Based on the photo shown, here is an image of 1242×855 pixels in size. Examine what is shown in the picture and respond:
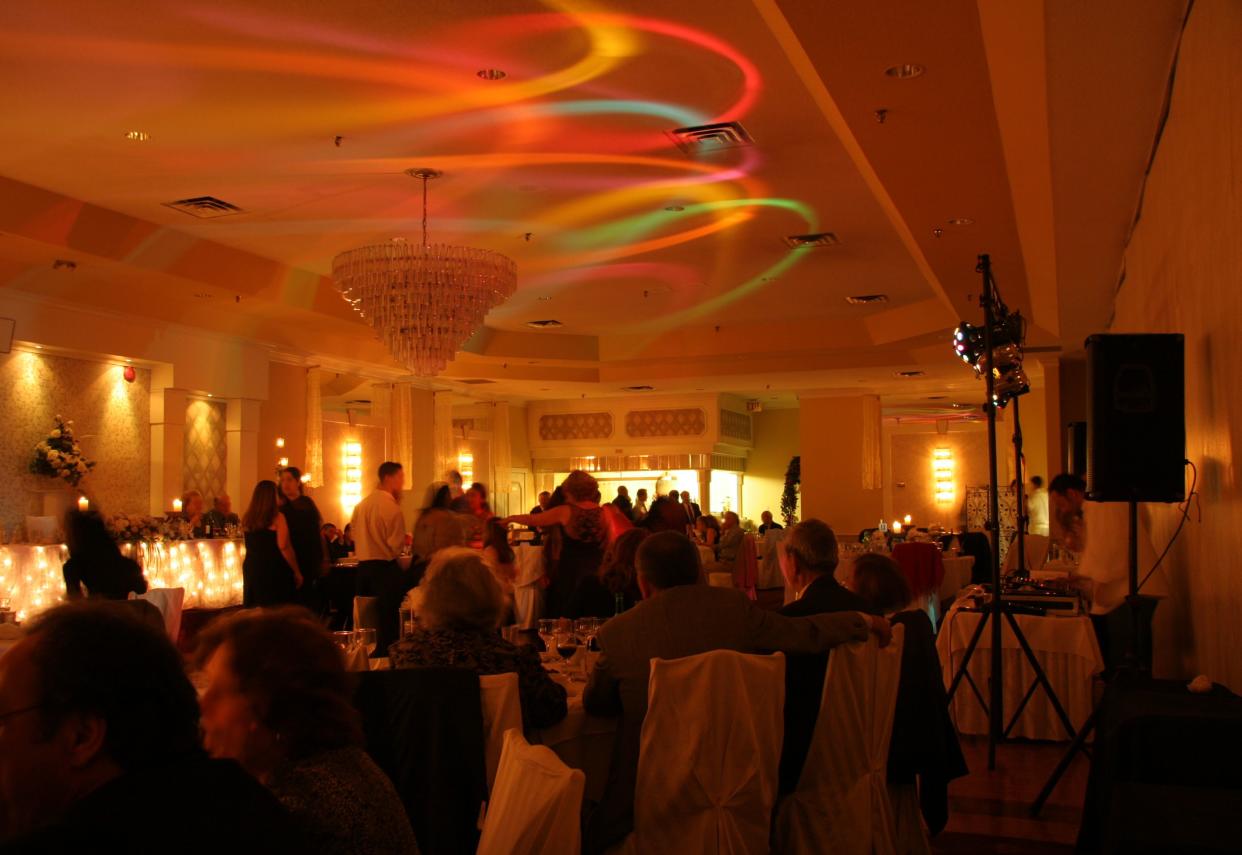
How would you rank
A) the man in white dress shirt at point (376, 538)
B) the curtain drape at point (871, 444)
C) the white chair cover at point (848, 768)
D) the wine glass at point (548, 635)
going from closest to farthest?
the white chair cover at point (848, 768) → the wine glass at point (548, 635) → the man in white dress shirt at point (376, 538) → the curtain drape at point (871, 444)

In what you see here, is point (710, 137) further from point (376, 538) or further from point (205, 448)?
point (205, 448)

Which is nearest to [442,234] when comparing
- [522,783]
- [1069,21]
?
[1069,21]

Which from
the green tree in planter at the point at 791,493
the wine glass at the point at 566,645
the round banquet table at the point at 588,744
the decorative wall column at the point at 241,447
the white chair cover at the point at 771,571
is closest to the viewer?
the round banquet table at the point at 588,744

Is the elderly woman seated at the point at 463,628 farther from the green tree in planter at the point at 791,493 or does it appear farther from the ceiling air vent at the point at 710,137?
the green tree in planter at the point at 791,493

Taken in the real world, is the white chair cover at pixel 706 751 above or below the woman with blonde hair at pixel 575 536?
below

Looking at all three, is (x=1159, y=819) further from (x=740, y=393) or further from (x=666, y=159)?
(x=740, y=393)

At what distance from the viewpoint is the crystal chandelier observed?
26.7 ft

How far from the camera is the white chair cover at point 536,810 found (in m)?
1.89

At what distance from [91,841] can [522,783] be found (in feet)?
2.88

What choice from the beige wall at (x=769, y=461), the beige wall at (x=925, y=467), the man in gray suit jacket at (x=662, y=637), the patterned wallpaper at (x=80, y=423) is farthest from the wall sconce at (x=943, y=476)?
the man in gray suit jacket at (x=662, y=637)

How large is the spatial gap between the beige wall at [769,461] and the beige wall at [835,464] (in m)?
3.83

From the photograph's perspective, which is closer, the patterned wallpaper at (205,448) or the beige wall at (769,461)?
the patterned wallpaper at (205,448)

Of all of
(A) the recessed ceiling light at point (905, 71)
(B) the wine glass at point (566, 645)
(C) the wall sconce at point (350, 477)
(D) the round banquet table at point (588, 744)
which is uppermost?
(A) the recessed ceiling light at point (905, 71)

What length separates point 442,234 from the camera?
9883 mm
